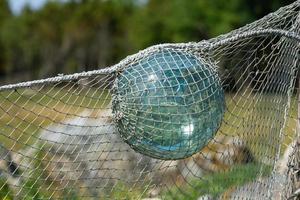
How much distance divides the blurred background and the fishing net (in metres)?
34.7

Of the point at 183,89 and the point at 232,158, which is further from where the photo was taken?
the point at 232,158

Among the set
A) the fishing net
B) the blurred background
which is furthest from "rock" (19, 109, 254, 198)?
the blurred background

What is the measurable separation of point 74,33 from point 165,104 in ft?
151

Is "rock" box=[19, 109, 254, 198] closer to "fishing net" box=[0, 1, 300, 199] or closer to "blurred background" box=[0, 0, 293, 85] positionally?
"fishing net" box=[0, 1, 300, 199]

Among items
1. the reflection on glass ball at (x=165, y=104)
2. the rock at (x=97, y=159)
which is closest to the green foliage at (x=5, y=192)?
the rock at (x=97, y=159)

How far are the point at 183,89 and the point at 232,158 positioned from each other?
1437mm

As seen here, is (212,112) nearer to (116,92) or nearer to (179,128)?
(179,128)

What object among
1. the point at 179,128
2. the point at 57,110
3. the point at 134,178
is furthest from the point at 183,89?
the point at 134,178

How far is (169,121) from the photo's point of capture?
9.57 feet

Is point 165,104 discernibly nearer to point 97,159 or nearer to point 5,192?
point 97,159

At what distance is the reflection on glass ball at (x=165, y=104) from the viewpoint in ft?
9.55

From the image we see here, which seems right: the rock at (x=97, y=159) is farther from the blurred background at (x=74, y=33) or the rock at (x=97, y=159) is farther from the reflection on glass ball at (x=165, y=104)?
the blurred background at (x=74, y=33)

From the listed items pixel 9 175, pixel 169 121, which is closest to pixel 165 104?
pixel 169 121

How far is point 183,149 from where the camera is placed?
300cm
